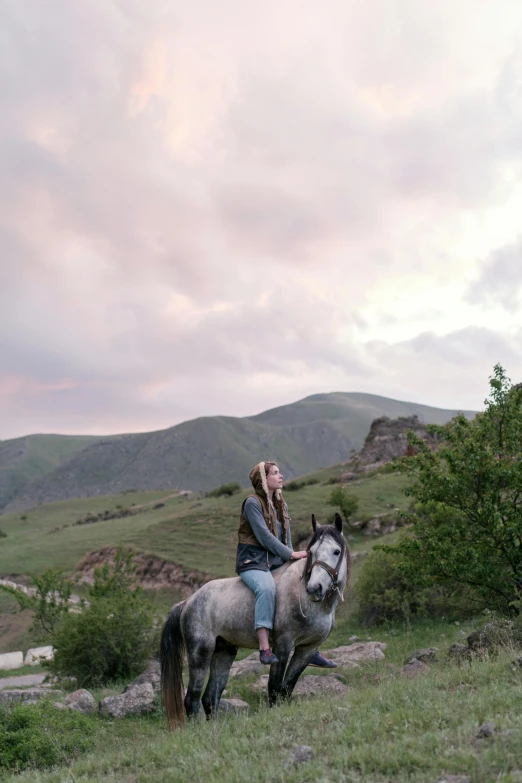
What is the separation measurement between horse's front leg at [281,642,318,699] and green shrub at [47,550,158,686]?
8.58 m

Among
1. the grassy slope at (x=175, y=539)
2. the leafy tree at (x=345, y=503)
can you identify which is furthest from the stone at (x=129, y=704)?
the leafy tree at (x=345, y=503)

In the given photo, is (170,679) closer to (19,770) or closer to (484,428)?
(19,770)

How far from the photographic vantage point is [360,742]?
5.10 metres

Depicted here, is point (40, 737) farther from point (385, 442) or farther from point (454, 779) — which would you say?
point (385, 442)

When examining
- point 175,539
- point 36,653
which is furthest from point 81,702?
point 175,539

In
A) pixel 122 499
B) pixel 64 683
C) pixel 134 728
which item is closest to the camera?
pixel 134 728

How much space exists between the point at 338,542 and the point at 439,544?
5232 millimetres

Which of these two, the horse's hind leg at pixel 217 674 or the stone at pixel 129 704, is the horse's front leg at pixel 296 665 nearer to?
the horse's hind leg at pixel 217 674

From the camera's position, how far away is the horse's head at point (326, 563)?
7082mm

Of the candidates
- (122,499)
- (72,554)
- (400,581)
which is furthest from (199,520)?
(122,499)

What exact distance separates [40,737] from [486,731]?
5.68 metres

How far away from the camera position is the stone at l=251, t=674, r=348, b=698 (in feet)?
29.3

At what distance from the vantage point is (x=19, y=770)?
7105 millimetres

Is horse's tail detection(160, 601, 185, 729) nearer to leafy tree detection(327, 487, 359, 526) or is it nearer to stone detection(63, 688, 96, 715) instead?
stone detection(63, 688, 96, 715)
